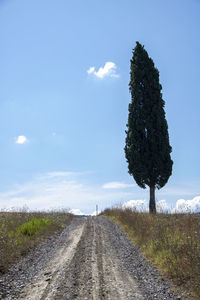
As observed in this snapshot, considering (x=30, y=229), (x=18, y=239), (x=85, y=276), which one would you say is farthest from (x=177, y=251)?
(x=30, y=229)

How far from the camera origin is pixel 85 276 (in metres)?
7.32

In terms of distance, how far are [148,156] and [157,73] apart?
8704 mm

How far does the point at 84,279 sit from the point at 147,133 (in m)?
20.3

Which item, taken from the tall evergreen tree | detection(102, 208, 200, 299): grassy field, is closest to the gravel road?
detection(102, 208, 200, 299): grassy field

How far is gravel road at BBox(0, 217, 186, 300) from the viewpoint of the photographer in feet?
20.3

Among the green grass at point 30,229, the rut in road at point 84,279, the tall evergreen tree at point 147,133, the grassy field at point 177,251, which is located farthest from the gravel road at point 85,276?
the tall evergreen tree at point 147,133

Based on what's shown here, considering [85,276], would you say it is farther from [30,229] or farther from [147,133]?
[147,133]

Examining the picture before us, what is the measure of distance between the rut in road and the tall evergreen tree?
15.3 meters

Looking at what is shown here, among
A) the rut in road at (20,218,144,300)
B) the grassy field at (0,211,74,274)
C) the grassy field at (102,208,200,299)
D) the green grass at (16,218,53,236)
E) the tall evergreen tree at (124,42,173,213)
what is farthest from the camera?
the tall evergreen tree at (124,42,173,213)

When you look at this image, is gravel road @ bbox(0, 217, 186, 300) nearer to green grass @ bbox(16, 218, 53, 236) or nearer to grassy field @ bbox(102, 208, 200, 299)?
grassy field @ bbox(102, 208, 200, 299)

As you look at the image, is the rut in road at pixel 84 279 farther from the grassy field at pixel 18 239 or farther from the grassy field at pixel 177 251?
the grassy field at pixel 18 239

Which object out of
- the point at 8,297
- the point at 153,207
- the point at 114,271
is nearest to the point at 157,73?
the point at 153,207

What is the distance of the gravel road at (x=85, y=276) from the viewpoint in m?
6.20

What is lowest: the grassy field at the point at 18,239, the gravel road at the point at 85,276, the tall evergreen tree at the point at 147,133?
the gravel road at the point at 85,276
